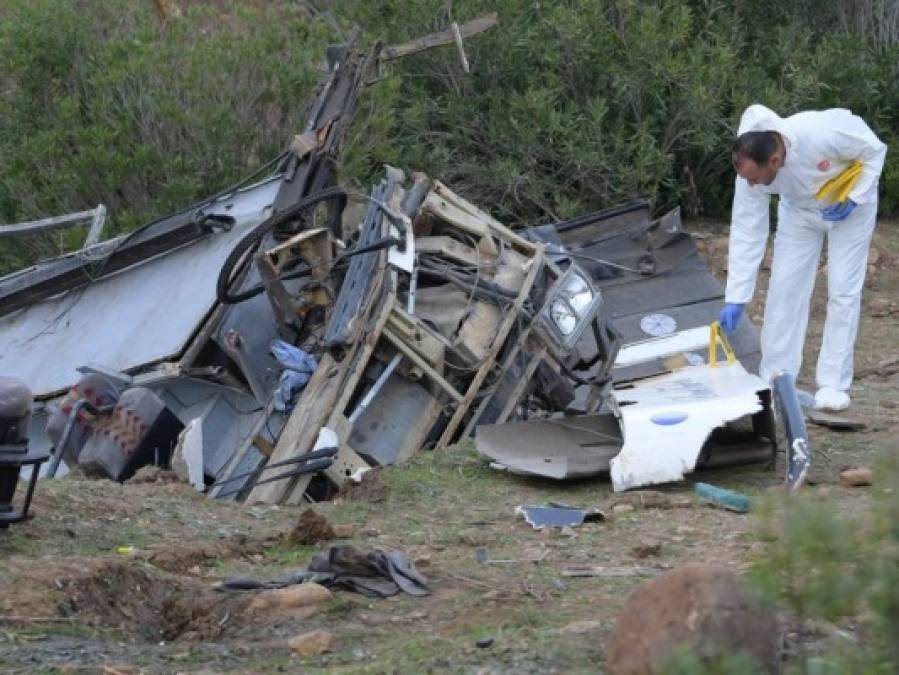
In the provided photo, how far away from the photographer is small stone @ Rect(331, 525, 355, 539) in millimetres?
6992

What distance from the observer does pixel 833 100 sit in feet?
56.5

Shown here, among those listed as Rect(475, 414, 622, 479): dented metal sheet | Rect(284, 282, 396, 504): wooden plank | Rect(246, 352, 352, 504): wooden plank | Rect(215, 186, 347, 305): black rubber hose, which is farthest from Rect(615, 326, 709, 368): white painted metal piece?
Rect(215, 186, 347, 305): black rubber hose

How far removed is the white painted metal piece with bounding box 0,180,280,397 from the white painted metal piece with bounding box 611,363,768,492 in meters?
2.48

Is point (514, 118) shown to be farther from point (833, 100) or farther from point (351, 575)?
point (351, 575)

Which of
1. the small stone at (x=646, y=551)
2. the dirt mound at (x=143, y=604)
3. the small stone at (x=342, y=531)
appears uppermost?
the small stone at (x=646, y=551)

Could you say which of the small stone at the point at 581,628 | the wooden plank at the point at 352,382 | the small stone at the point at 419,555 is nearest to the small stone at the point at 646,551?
the small stone at the point at 419,555

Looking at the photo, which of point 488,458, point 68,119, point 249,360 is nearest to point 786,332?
point 488,458

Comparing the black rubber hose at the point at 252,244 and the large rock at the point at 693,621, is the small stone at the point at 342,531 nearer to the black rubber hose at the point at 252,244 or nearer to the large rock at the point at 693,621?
the black rubber hose at the point at 252,244

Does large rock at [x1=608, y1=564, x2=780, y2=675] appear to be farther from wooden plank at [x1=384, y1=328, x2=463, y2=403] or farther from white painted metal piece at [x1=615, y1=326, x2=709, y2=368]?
white painted metal piece at [x1=615, y1=326, x2=709, y2=368]

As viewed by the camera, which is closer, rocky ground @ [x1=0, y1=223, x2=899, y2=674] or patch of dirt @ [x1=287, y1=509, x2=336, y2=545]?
rocky ground @ [x1=0, y1=223, x2=899, y2=674]

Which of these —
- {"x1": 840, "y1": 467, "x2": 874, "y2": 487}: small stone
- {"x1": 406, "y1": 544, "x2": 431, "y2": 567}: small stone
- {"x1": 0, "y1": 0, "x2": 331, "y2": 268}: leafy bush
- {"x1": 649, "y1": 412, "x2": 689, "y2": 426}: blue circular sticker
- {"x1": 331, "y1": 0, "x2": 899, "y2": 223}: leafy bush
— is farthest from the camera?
{"x1": 331, "y1": 0, "x2": 899, "y2": 223}: leafy bush

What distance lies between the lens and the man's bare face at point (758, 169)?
8.53 m

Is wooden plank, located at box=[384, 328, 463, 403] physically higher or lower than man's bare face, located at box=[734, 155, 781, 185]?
lower

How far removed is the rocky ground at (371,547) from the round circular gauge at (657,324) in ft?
8.78
